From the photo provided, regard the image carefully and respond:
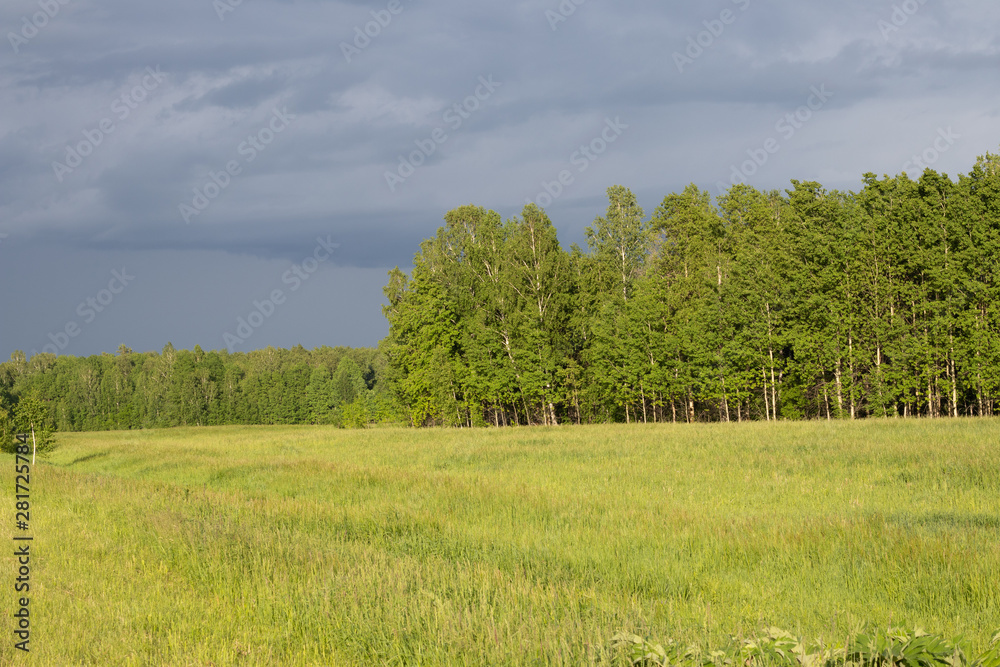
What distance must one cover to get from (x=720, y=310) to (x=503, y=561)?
40386 millimetres

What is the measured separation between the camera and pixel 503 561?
9273 millimetres

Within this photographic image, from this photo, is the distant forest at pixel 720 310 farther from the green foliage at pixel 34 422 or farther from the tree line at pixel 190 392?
the tree line at pixel 190 392

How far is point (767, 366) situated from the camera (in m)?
46.0

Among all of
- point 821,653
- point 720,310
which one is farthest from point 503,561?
point 720,310

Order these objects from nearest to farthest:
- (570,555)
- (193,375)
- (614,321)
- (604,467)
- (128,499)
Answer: (570,555)
(128,499)
(604,467)
(614,321)
(193,375)

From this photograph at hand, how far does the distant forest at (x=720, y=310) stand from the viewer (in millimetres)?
39750

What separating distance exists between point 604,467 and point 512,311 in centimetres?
2958

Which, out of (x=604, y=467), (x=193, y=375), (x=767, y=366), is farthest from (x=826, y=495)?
(x=193, y=375)

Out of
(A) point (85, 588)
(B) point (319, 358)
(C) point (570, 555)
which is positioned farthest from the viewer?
(B) point (319, 358)

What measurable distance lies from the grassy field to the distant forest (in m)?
25.4

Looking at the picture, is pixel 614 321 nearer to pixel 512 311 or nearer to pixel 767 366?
pixel 512 311

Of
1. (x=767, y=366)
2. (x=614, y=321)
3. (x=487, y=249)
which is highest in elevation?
(x=487, y=249)

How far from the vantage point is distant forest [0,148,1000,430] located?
39750 millimetres

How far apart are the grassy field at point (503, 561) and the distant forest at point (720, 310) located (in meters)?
25.4
